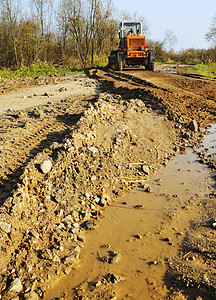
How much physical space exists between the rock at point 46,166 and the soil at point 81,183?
0.03 meters

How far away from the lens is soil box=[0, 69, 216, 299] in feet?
7.89

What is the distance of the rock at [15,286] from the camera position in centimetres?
224

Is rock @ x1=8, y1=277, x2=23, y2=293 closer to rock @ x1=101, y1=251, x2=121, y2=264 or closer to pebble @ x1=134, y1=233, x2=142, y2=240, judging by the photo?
rock @ x1=101, y1=251, x2=121, y2=264

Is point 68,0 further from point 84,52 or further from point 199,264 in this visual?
point 199,264

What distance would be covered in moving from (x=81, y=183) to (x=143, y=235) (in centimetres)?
130

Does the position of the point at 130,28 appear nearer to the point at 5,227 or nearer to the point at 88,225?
the point at 88,225

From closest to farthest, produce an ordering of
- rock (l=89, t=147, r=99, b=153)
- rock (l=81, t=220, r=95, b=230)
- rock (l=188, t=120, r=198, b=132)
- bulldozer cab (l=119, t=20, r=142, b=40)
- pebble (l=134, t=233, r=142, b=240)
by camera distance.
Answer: pebble (l=134, t=233, r=142, b=240) → rock (l=81, t=220, r=95, b=230) → rock (l=89, t=147, r=99, b=153) → rock (l=188, t=120, r=198, b=132) → bulldozer cab (l=119, t=20, r=142, b=40)

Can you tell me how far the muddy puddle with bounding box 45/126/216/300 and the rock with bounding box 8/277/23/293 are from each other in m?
0.27

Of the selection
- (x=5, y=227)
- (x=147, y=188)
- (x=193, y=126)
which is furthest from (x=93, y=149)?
(x=193, y=126)

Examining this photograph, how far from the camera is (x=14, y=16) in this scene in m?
20.7

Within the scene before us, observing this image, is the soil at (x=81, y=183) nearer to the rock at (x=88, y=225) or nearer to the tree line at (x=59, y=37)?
the rock at (x=88, y=225)

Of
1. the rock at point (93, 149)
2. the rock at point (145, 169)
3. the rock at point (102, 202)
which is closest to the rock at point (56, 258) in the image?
the rock at point (102, 202)

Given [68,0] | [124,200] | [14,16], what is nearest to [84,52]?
[68,0]

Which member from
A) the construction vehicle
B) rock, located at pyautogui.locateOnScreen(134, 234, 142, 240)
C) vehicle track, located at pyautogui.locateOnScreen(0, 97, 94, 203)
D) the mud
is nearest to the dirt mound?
the mud
